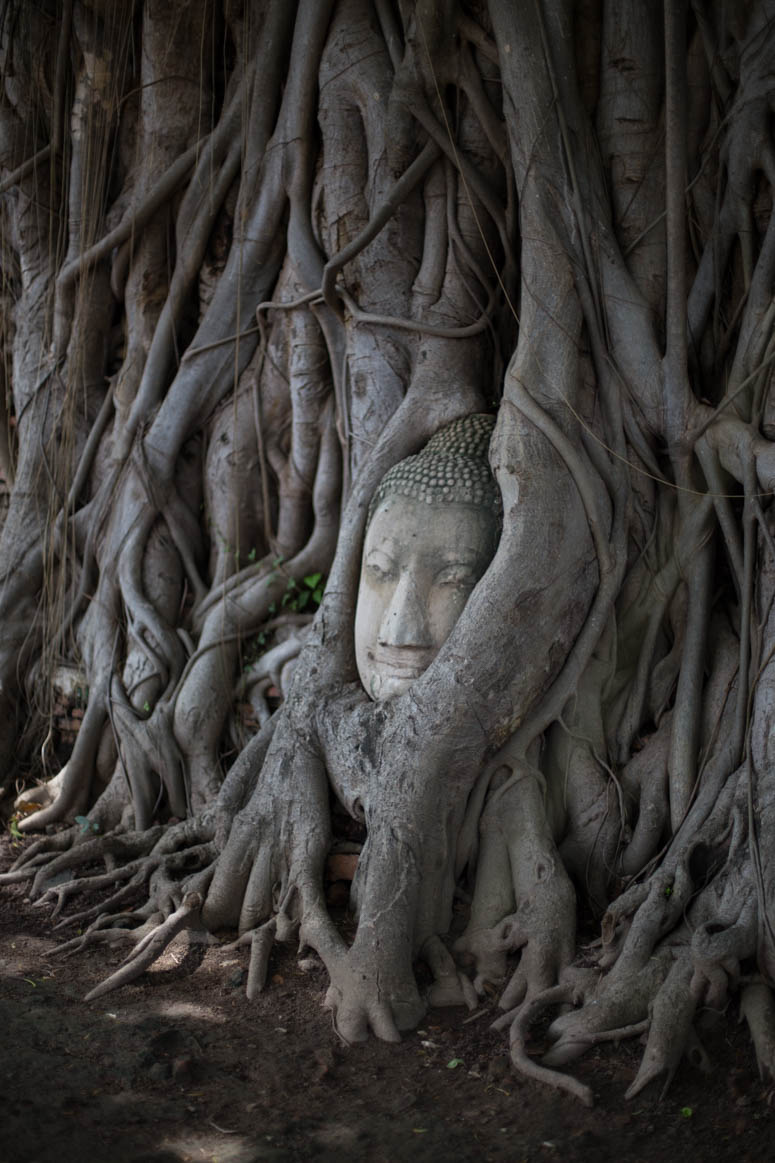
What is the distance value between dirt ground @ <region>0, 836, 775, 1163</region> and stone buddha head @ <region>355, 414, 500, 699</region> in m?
0.93

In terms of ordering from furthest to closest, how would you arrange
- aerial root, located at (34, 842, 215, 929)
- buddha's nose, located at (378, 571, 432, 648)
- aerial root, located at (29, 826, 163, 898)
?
aerial root, located at (29, 826, 163, 898), aerial root, located at (34, 842, 215, 929), buddha's nose, located at (378, 571, 432, 648)

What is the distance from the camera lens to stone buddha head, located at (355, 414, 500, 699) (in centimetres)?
310

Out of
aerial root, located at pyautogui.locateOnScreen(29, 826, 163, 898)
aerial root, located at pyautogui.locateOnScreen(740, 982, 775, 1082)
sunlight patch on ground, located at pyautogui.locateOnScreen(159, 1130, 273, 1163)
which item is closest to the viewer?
sunlight patch on ground, located at pyautogui.locateOnScreen(159, 1130, 273, 1163)

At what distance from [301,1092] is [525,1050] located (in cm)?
51

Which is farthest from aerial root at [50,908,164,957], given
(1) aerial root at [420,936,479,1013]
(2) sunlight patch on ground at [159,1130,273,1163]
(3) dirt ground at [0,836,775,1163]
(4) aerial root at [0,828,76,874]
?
(2) sunlight patch on ground at [159,1130,273,1163]

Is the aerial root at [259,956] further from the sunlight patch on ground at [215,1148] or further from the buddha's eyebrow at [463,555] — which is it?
the buddha's eyebrow at [463,555]

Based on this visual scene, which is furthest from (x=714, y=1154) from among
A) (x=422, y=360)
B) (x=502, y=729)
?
(x=422, y=360)

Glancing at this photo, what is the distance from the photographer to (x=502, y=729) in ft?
9.58

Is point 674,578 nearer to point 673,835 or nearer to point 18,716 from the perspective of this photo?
point 673,835

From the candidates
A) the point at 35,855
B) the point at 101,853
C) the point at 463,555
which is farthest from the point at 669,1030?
the point at 35,855

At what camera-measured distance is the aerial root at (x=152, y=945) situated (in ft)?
9.30

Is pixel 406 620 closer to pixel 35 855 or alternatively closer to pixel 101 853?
pixel 101 853

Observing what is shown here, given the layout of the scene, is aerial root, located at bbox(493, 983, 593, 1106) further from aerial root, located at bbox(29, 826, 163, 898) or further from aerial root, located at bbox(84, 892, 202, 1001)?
aerial root, located at bbox(29, 826, 163, 898)

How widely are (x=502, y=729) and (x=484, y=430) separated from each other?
3.22ft
